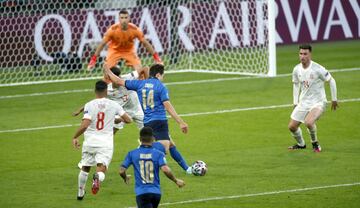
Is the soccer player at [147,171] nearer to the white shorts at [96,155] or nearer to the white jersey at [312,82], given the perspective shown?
the white shorts at [96,155]

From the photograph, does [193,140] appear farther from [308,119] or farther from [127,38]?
[127,38]

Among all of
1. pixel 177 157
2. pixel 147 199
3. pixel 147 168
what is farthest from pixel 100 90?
pixel 147 199

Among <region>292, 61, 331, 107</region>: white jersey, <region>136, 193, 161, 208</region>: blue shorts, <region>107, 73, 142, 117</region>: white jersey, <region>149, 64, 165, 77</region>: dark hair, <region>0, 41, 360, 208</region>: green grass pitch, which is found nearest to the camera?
<region>136, 193, 161, 208</region>: blue shorts

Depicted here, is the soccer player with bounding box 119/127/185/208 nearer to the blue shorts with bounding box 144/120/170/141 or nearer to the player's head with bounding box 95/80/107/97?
the player's head with bounding box 95/80/107/97

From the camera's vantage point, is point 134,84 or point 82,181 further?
point 134,84

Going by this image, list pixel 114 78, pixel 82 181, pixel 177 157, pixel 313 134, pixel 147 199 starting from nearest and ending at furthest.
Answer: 1. pixel 147 199
2. pixel 82 181
3. pixel 114 78
4. pixel 177 157
5. pixel 313 134

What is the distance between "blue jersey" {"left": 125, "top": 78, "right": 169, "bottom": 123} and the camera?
14805 millimetres

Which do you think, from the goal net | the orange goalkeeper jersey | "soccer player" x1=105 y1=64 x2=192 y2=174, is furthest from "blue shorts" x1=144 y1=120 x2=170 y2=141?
the goal net

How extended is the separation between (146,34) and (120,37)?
313 inches

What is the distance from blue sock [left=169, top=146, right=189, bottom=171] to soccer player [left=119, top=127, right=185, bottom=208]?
390cm

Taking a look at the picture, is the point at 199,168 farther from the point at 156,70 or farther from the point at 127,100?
the point at 127,100

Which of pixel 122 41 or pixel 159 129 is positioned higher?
pixel 159 129

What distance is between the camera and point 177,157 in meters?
15.7

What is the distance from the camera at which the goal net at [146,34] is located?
92.5ft
